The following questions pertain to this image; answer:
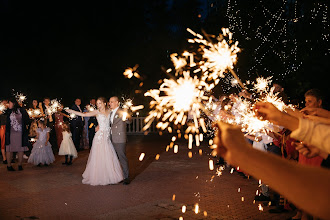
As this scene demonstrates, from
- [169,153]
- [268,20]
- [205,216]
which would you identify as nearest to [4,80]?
[169,153]

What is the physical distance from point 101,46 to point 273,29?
14.1m

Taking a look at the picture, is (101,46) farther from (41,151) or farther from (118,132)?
(118,132)

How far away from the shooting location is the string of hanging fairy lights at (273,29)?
18.3m

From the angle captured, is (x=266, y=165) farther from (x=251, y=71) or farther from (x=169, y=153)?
(x=251, y=71)

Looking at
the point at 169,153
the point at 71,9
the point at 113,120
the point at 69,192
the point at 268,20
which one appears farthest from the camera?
the point at 71,9

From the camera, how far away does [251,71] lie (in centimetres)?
2147

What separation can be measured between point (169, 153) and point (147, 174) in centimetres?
405

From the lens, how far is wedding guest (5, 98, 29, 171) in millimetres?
9945

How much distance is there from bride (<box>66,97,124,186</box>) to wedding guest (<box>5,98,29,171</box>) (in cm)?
301

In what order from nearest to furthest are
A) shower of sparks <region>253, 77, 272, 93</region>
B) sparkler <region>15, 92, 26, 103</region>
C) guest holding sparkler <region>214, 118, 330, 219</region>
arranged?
guest holding sparkler <region>214, 118, 330, 219</region> → shower of sparks <region>253, 77, 272, 93</region> → sparkler <region>15, 92, 26, 103</region>

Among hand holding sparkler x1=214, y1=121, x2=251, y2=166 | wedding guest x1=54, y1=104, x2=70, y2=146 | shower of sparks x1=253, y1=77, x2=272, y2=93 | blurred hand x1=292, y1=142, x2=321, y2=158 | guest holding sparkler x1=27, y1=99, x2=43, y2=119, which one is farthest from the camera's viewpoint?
wedding guest x1=54, y1=104, x2=70, y2=146

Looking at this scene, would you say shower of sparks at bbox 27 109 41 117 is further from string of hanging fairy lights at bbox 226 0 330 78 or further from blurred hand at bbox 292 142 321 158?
string of hanging fairy lights at bbox 226 0 330 78

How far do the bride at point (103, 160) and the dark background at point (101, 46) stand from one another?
34.3 feet

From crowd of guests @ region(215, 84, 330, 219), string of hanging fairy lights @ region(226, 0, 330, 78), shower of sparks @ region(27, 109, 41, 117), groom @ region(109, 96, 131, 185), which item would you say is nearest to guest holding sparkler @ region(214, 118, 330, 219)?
crowd of guests @ region(215, 84, 330, 219)
